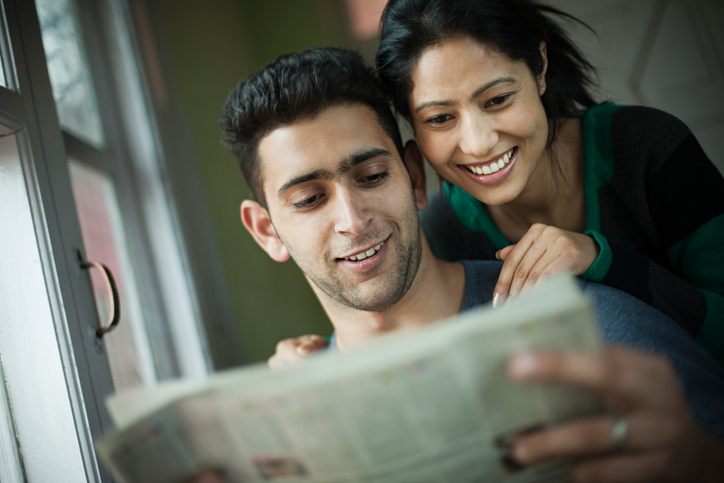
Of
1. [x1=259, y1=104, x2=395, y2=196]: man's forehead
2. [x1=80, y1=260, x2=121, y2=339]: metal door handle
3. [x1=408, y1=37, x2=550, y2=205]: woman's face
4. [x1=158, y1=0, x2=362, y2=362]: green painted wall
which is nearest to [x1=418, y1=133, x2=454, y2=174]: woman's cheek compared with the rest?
[x1=408, y1=37, x2=550, y2=205]: woman's face

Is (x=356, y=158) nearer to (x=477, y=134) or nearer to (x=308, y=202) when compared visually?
(x=308, y=202)

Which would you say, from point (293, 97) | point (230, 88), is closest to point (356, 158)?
point (293, 97)

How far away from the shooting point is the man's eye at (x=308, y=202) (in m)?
1.09

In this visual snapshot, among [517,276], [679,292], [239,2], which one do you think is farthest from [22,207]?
[239,2]

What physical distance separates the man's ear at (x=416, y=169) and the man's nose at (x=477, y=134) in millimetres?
123

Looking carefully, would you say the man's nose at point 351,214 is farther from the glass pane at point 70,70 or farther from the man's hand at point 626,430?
the glass pane at point 70,70

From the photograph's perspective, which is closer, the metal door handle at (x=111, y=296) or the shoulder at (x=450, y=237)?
the metal door handle at (x=111, y=296)

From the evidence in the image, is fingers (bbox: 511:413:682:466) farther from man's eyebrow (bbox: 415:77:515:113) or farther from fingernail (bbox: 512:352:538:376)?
man's eyebrow (bbox: 415:77:515:113)

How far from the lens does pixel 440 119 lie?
1.21 m

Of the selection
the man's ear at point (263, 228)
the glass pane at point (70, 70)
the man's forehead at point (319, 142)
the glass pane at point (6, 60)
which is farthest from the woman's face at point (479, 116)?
the glass pane at point (70, 70)

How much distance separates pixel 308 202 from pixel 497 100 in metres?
0.46

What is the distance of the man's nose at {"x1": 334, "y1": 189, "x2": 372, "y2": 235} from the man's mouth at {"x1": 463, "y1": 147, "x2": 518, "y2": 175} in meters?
0.32

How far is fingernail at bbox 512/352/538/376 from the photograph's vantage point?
47cm

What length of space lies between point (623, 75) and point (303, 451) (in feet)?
7.94
